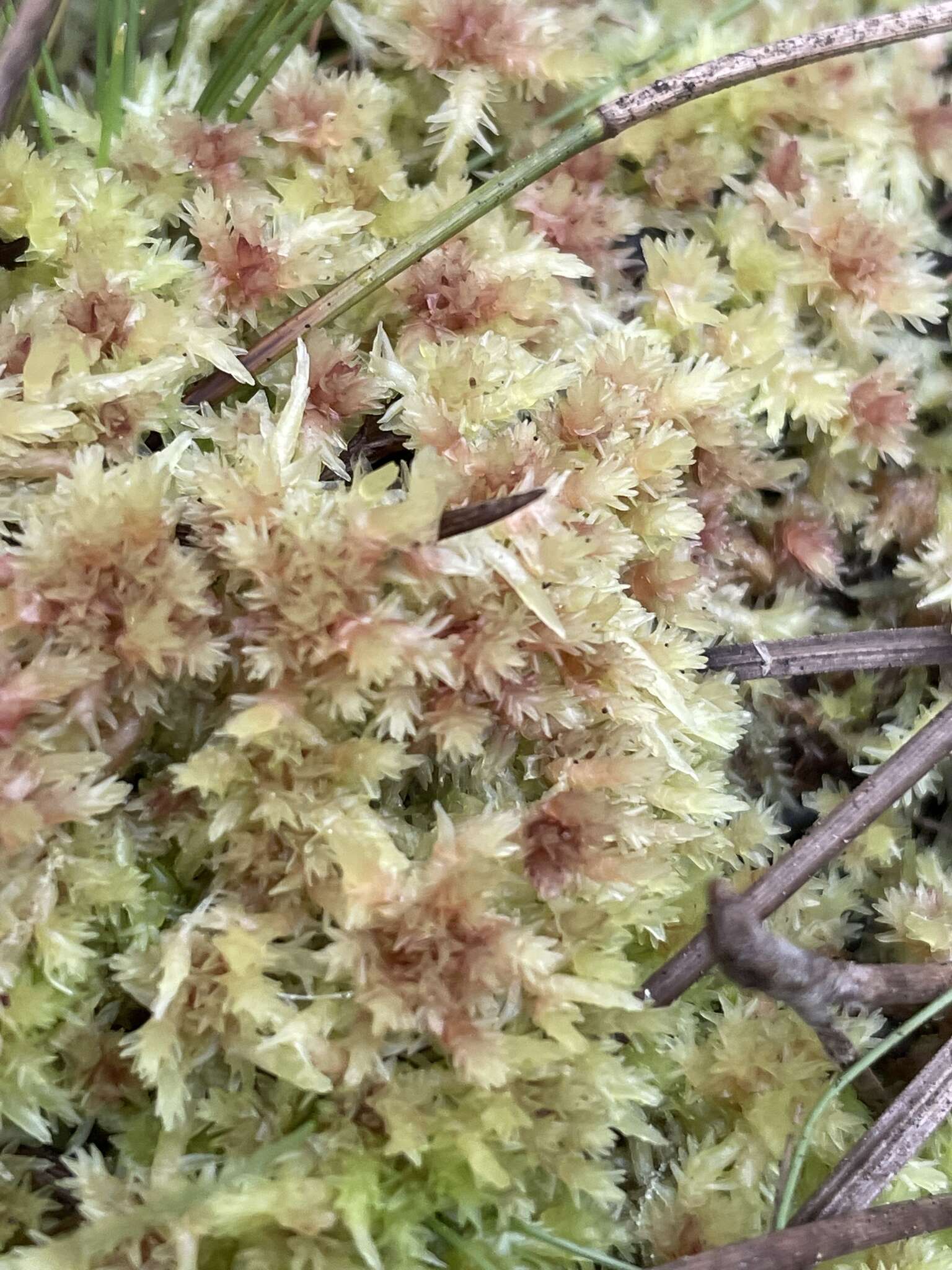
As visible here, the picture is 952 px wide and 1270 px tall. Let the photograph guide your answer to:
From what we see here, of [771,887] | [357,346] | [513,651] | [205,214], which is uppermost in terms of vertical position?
[205,214]

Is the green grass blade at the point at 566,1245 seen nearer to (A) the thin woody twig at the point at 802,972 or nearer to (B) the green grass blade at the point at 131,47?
(A) the thin woody twig at the point at 802,972

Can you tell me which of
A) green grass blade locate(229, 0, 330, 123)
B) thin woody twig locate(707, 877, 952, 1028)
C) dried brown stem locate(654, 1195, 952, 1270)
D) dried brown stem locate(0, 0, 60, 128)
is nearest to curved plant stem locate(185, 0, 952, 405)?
green grass blade locate(229, 0, 330, 123)

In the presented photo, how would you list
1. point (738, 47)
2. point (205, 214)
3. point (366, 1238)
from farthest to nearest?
point (738, 47) < point (205, 214) < point (366, 1238)

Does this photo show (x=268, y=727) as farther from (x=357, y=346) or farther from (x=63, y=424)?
(x=357, y=346)

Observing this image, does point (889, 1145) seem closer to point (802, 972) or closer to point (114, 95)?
point (802, 972)

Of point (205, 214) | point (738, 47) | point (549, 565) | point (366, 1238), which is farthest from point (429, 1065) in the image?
point (738, 47)

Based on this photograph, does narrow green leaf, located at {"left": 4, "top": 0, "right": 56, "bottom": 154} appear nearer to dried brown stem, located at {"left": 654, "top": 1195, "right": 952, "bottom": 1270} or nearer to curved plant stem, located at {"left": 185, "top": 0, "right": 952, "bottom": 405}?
curved plant stem, located at {"left": 185, "top": 0, "right": 952, "bottom": 405}

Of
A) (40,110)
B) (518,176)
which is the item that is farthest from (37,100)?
(518,176)
